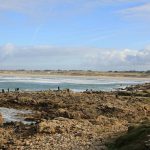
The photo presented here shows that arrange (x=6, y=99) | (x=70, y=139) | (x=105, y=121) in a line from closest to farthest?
1. (x=70, y=139)
2. (x=105, y=121)
3. (x=6, y=99)

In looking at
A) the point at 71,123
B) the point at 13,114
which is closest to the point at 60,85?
the point at 13,114

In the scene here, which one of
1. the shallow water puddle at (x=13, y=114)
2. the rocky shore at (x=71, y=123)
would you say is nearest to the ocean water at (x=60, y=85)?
the rocky shore at (x=71, y=123)

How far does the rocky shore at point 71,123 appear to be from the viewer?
2425cm

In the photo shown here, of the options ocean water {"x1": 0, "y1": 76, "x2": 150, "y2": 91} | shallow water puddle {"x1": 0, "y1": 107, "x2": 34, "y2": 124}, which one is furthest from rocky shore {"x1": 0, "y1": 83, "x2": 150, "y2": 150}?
ocean water {"x1": 0, "y1": 76, "x2": 150, "y2": 91}

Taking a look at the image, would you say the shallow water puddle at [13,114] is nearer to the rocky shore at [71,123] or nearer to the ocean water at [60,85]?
the rocky shore at [71,123]

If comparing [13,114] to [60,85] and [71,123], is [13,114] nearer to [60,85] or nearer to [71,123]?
[71,123]

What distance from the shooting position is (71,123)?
2975cm

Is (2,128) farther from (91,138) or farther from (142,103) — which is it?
(142,103)

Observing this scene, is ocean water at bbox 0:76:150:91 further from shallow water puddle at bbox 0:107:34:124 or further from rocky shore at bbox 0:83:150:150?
shallow water puddle at bbox 0:107:34:124

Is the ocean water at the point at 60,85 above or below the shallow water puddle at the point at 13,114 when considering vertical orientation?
above

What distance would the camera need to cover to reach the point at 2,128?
95.9 ft

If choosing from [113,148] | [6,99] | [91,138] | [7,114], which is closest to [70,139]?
[91,138]

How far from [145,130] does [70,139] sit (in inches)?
172

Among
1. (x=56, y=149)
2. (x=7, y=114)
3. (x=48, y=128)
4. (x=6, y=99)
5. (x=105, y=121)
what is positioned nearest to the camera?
(x=56, y=149)
